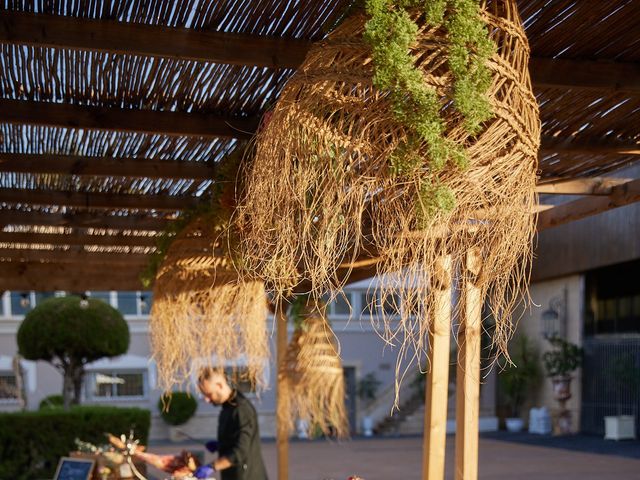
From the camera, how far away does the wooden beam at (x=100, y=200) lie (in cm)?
692

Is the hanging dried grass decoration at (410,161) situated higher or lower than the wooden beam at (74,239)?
lower

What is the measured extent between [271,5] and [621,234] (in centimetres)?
1548

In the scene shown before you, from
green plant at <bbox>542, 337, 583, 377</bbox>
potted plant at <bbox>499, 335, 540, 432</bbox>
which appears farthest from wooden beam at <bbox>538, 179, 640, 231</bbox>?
potted plant at <bbox>499, 335, 540, 432</bbox>

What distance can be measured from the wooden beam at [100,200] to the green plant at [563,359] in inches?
544

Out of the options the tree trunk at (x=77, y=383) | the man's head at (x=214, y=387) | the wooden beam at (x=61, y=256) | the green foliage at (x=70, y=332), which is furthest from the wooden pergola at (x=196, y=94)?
the tree trunk at (x=77, y=383)

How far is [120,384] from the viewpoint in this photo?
23.1 metres

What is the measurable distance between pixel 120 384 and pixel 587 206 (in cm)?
1899

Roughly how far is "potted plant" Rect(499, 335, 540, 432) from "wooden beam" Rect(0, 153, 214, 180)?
16.0 m

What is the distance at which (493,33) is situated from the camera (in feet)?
8.14

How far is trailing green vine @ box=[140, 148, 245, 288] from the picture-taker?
4641mm

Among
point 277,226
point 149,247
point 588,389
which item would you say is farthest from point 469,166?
point 588,389

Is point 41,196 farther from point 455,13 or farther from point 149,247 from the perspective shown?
point 455,13

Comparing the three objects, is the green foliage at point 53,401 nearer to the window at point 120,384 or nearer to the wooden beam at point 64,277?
the window at point 120,384

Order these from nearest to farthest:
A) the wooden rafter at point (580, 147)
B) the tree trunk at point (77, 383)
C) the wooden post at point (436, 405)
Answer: the wooden post at point (436, 405) → the wooden rafter at point (580, 147) → the tree trunk at point (77, 383)
